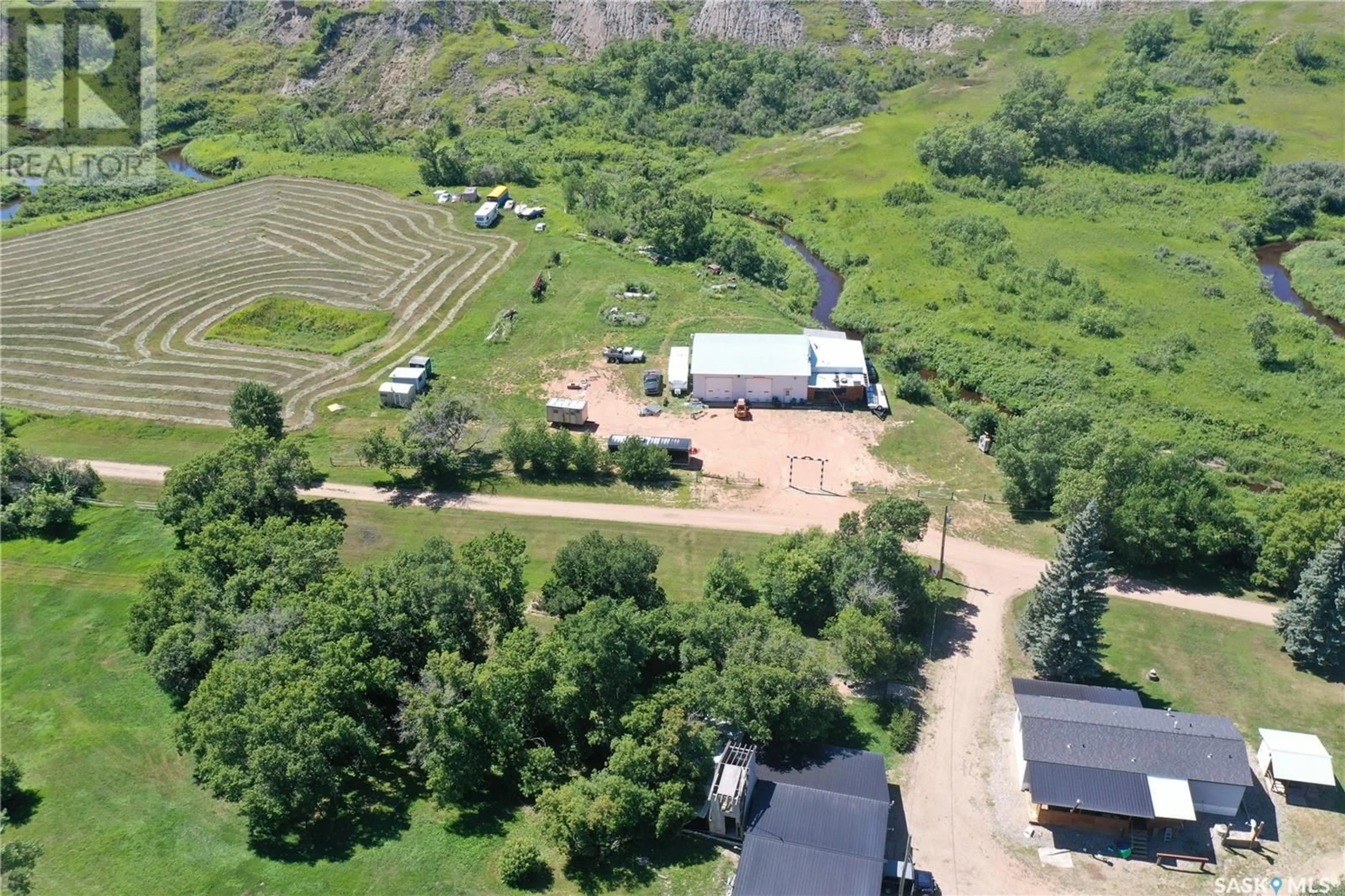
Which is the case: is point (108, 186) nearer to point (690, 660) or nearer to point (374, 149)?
point (374, 149)

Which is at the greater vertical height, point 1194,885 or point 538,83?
point 538,83

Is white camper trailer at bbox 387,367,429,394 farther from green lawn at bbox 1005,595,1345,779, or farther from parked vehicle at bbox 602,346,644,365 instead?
green lawn at bbox 1005,595,1345,779

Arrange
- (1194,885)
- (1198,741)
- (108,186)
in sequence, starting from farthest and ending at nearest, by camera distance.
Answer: (108,186)
(1198,741)
(1194,885)

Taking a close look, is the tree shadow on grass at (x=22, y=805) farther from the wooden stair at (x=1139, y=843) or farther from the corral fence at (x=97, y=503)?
the wooden stair at (x=1139, y=843)

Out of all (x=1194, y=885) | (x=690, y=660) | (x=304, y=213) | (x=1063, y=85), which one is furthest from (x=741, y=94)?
(x=1194, y=885)

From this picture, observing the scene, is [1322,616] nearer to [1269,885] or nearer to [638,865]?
[1269,885]

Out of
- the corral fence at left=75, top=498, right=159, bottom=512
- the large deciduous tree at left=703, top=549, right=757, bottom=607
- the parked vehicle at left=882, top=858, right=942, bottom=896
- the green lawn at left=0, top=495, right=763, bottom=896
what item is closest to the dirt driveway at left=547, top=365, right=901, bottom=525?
the green lawn at left=0, top=495, right=763, bottom=896
